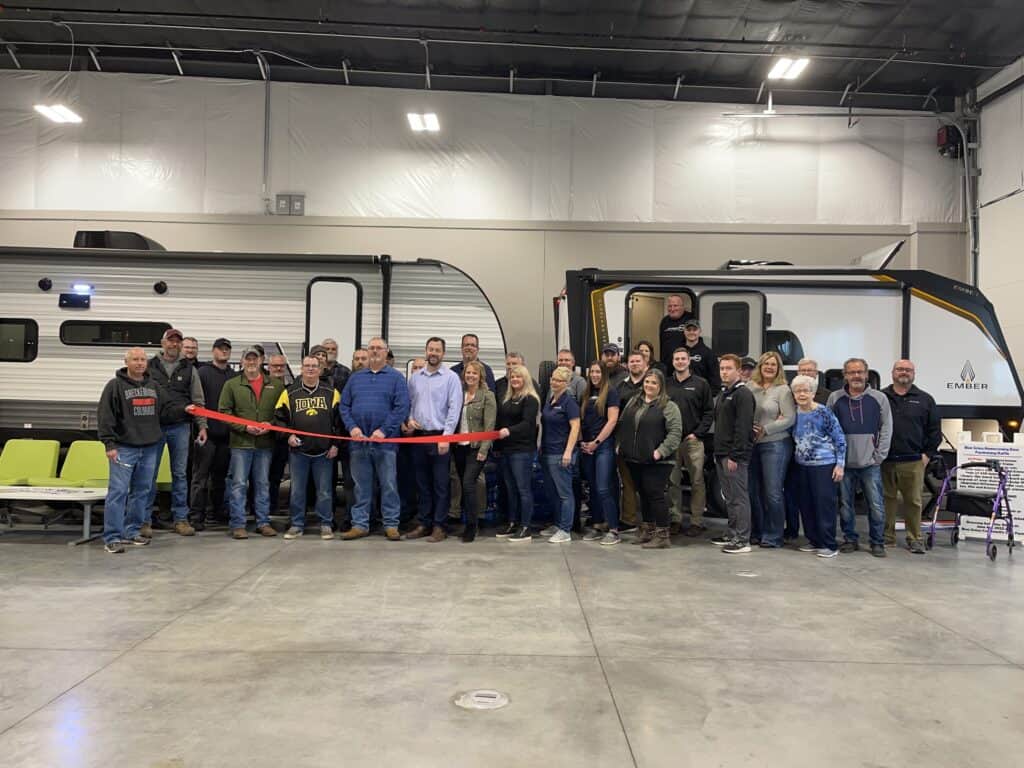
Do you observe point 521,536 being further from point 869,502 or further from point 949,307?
point 949,307

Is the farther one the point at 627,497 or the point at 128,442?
the point at 627,497

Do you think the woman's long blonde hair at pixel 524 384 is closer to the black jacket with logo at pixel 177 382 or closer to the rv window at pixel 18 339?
the black jacket with logo at pixel 177 382

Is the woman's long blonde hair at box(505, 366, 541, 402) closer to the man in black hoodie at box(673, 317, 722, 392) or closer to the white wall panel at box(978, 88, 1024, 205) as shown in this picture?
the man in black hoodie at box(673, 317, 722, 392)

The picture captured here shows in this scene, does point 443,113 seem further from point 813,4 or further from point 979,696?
point 979,696

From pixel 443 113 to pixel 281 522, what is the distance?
8.38 m

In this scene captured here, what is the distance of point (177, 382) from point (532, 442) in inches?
154

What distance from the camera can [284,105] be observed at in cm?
1331

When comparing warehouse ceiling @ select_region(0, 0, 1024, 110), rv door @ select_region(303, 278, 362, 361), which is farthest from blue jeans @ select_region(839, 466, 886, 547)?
warehouse ceiling @ select_region(0, 0, 1024, 110)

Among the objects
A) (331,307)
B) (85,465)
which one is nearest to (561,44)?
(331,307)

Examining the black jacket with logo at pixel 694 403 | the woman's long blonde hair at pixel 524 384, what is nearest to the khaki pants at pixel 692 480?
the black jacket with logo at pixel 694 403

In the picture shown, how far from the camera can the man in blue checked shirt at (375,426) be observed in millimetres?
7547

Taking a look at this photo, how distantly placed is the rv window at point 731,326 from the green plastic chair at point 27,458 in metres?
7.89

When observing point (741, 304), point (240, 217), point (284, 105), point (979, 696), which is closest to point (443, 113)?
point (284, 105)

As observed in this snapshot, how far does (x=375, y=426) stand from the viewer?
755cm
